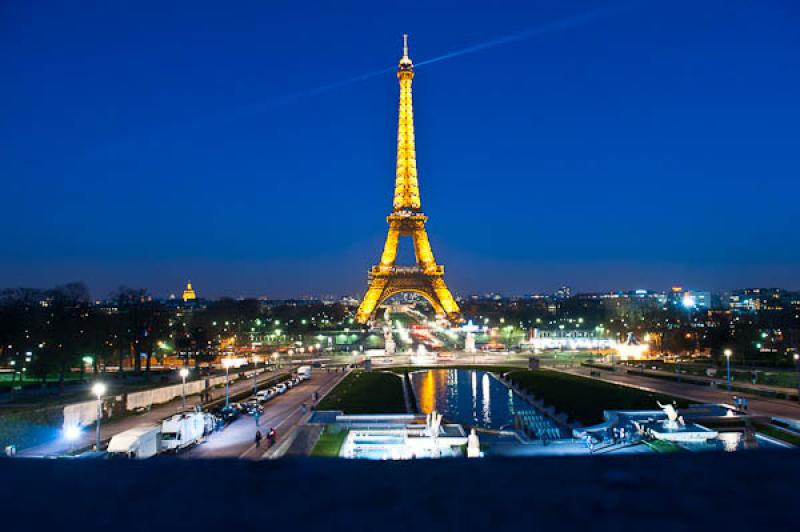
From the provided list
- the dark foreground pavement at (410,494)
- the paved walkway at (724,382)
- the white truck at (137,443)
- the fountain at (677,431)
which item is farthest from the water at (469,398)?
the dark foreground pavement at (410,494)

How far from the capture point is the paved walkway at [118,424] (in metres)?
19.1

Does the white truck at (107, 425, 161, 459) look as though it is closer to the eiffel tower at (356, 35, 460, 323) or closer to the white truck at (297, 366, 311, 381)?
the white truck at (297, 366, 311, 381)

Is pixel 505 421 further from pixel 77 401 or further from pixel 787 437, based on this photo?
pixel 77 401

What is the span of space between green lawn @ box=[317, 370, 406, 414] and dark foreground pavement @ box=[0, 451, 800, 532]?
23.8 m

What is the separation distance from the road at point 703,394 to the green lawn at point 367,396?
1221 centimetres

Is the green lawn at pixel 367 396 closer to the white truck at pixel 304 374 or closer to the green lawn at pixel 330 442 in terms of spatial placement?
the white truck at pixel 304 374

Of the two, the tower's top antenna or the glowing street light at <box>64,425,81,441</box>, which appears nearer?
the glowing street light at <box>64,425,81,441</box>

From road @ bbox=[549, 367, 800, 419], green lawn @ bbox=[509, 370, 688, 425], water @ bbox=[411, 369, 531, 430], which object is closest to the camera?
road @ bbox=[549, 367, 800, 419]

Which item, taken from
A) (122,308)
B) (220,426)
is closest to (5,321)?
(122,308)

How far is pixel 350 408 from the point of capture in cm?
2692

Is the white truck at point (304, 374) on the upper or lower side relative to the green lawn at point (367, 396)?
upper

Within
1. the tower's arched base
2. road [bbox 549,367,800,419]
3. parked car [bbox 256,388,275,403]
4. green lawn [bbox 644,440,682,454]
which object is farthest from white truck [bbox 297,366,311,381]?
the tower's arched base

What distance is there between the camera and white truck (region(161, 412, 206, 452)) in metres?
18.5

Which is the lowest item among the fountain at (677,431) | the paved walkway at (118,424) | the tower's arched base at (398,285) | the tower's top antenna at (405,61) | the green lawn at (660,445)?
the paved walkway at (118,424)
